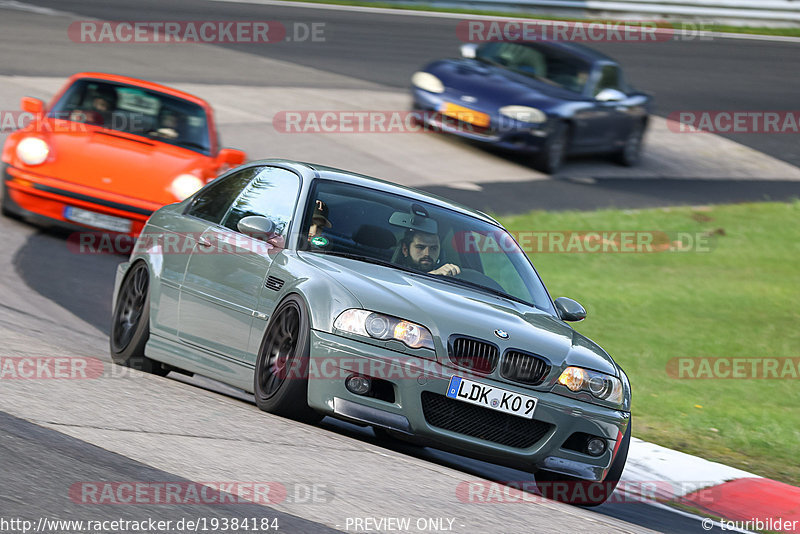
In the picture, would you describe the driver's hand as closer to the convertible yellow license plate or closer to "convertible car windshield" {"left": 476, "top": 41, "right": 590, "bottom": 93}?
the convertible yellow license plate

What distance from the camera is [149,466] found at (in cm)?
503

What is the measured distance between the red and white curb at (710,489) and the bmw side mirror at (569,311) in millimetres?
1036

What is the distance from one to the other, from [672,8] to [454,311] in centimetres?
2683

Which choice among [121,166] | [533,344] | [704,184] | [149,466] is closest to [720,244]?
[704,184]

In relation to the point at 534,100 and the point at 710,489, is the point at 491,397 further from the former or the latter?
the point at 534,100

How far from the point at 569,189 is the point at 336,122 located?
384cm

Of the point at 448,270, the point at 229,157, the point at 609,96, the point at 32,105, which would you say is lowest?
the point at 609,96

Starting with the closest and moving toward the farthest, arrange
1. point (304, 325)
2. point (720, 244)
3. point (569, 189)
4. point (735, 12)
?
point (304, 325), point (720, 244), point (569, 189), point (735, 12)

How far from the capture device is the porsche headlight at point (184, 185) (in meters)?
11.9

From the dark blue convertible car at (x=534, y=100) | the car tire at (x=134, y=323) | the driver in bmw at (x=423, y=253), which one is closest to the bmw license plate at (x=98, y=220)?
the car tire at (x=134, y=323)

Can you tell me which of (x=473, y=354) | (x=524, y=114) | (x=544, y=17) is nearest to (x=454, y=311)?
(x=473, y=354)

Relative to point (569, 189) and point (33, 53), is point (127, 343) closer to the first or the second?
point (569, 189)

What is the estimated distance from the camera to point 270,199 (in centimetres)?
750

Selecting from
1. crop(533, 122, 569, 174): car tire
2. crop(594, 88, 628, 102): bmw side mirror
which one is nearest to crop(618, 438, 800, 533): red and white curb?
crop(533, 122, 569, 174): car tire
